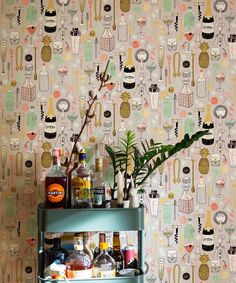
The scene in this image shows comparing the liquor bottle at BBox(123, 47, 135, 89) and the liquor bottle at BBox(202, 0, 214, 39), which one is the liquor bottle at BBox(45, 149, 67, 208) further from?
the liquor bottle at BBox(202, 0, 214, 39)

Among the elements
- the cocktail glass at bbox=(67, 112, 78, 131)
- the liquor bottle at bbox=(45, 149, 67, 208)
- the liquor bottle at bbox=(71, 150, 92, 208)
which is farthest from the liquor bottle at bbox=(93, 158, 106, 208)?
the cocktail glass at bbox=(67, 112, 78, 131)

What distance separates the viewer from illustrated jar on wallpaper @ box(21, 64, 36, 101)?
107 inches

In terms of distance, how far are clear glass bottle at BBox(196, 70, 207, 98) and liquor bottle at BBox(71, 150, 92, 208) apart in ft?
2.27

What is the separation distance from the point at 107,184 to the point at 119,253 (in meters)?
0.34

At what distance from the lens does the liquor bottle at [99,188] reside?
2.49m

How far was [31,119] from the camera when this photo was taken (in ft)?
8.89

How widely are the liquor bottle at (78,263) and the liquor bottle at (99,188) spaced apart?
0.56 ft

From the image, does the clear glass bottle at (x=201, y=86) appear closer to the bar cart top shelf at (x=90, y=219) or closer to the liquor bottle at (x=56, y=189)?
the bar cart top shelf at (x=90, y=219)

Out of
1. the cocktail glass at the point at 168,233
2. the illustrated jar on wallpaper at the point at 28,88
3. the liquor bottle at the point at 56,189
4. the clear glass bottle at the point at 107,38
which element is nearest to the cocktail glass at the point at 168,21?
the clear glass bottle at the point at 107,38

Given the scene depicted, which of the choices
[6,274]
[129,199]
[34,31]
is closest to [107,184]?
[129,199]

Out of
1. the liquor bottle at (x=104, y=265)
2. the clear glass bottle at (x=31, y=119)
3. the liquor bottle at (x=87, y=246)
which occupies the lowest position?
the liquor bottle at (x=104, y=265)

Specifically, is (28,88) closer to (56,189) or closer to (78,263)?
(56,189)

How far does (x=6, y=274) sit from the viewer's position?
8.86ft

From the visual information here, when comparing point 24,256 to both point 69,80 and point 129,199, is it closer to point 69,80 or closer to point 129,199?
point 129,199
